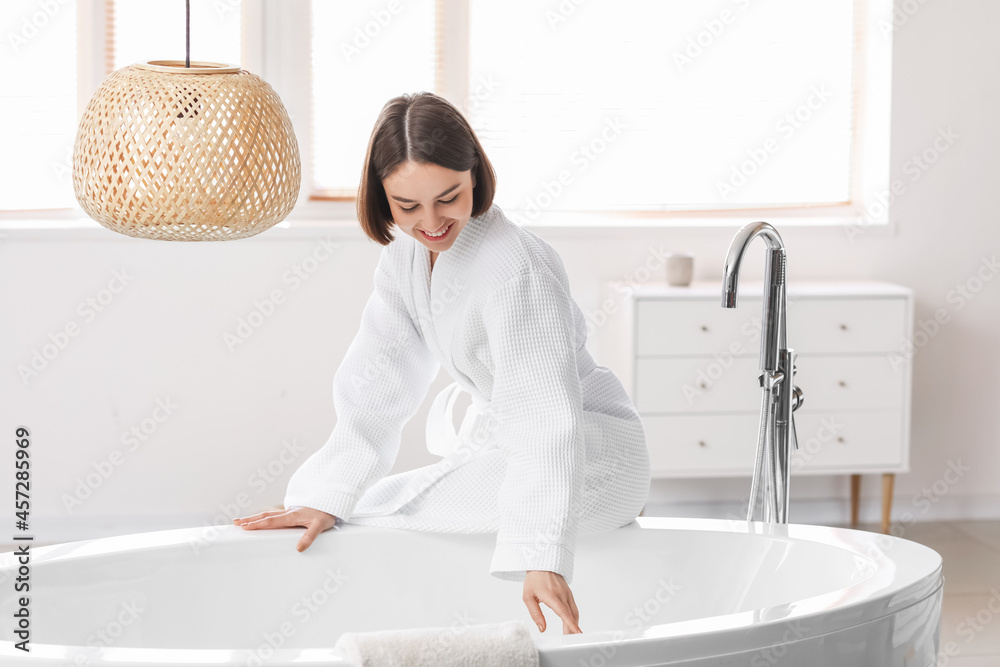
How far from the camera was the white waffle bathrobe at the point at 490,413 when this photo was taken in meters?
1.62

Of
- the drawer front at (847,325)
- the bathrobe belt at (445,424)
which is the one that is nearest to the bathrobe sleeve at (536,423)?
the bathrobe belt at (445,424)

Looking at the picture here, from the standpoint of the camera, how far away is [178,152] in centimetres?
125

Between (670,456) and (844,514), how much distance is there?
32.4 inches

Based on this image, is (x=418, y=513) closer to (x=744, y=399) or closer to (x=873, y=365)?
(x=744, y=399)

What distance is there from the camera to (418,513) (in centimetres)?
192

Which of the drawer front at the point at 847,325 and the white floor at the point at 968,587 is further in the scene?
the drawer front at the point at 847,325

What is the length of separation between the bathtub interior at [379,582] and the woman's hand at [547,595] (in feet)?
0.98

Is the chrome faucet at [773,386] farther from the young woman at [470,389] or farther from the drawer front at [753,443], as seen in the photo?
the drawer front at [753,443]

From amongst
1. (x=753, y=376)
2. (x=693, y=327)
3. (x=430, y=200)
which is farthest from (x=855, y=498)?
(x=430, y=200)

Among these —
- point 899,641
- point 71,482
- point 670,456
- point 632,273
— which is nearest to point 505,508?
point 899,641

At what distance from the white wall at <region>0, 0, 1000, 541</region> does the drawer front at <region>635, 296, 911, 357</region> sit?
1.11 feet

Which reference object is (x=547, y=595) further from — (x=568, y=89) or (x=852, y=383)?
(x=568, y=89)

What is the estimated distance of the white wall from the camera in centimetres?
335

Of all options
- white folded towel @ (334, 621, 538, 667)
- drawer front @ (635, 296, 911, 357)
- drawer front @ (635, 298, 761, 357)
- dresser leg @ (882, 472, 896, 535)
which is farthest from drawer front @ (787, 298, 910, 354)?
white folded towel @ (334, 621, 538, 667)
